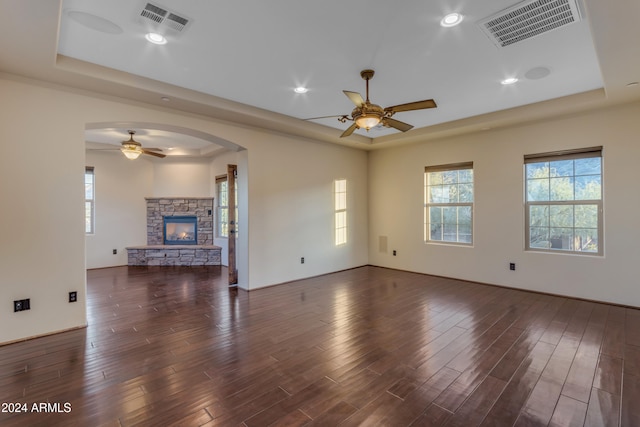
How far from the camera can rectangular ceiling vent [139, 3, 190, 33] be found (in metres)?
2.29

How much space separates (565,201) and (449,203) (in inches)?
70.7

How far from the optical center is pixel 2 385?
2.32 metres

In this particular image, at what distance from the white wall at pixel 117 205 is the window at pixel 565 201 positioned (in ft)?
28.1

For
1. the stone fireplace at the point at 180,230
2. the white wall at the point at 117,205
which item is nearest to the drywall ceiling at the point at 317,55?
the stone fireplace at the point at 180,230

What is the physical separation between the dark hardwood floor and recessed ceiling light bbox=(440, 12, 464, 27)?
2.94 meters

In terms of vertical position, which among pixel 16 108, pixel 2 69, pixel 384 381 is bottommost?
pixel 384 381

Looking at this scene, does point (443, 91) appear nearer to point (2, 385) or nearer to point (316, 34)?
point (316, 34)

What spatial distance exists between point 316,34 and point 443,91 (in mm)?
2128

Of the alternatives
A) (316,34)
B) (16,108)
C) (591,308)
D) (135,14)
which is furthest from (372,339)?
(16,108)

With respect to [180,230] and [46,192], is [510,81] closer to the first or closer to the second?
[46,192]

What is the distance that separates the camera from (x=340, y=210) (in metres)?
6.57

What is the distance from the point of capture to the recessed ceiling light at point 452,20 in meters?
2.37

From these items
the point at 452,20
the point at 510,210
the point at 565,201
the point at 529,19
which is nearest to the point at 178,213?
the point at 452,20

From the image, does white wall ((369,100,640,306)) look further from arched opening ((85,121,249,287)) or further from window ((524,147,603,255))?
arched opening ((85,121,249,287))
